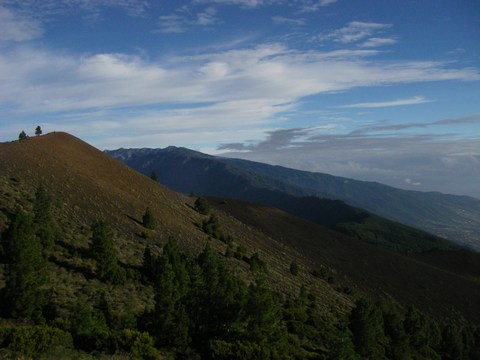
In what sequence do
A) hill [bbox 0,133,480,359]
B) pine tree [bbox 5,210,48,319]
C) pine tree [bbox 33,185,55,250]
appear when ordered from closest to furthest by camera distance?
pine tree [bbox 5,210,48,319] → hill [bbox 0,133,480,359] → pine tree [bbox 33,185,55,250]

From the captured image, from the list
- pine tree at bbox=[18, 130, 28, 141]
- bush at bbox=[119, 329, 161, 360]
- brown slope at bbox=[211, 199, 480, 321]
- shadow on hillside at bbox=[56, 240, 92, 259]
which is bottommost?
brown slope at bbox=[211, 199, 480, 321]

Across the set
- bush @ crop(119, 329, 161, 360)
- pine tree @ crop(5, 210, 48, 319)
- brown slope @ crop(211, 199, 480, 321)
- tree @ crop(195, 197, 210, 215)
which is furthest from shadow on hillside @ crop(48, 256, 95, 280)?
brown slope @ crop(211, 199, 480, 321)

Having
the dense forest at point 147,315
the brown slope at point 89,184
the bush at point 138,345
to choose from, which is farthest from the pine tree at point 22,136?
the bush at point 138,345

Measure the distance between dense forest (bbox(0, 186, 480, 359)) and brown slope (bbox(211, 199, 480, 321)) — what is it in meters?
31.3

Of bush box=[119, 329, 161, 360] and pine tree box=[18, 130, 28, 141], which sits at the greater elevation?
pine tree box=[18, 130, 28, 141]

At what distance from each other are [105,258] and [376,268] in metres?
72.7

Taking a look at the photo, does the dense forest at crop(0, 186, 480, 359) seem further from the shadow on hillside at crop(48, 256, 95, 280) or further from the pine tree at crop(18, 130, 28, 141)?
the pine tree at crop(18, 130, 28, 141)

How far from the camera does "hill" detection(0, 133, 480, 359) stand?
26.3 metres

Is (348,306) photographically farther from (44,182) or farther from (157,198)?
(44,182)

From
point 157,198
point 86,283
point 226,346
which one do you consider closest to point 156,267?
point 86,283

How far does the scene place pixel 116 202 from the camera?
65500 mm

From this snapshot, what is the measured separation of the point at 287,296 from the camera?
5319 centimetres

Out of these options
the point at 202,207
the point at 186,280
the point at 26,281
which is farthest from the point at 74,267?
the point at 202,207

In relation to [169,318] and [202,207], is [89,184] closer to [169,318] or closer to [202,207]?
[202,207]
